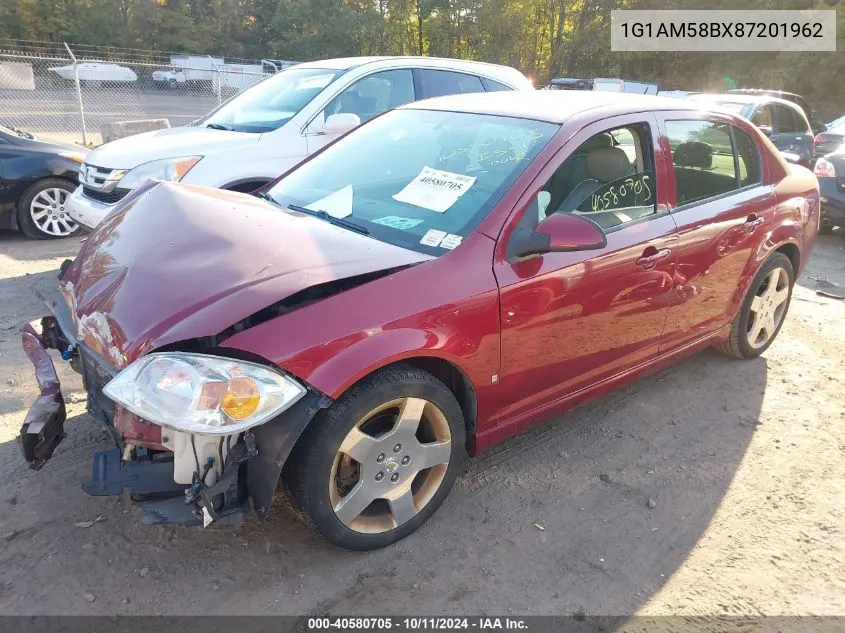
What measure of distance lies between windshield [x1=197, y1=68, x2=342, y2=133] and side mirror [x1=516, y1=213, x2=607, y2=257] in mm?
3907

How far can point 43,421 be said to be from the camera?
2438 millimetres

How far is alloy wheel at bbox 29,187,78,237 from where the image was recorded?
6996 millimetres

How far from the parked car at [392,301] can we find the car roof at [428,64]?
2911 millimetres

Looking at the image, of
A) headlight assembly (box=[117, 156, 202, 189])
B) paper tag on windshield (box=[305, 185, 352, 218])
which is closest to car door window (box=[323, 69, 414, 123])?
headlight assembly (box=[117, 156, 202, 189])

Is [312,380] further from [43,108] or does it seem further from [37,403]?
[43,108]

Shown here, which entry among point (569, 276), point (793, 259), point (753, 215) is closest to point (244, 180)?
point (569, 276)

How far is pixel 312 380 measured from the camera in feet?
7.36

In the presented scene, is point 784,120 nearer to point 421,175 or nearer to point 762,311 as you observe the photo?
point 762,311

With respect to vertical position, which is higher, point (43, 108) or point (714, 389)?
point (43, 108)

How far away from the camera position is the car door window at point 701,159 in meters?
3.59

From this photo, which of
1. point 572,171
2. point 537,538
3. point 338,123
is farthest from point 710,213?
A: point 338,123

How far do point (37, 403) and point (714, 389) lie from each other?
12.5 feet

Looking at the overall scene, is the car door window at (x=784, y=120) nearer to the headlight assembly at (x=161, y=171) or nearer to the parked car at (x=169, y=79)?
the headlight assembly at (x=161, y=171)

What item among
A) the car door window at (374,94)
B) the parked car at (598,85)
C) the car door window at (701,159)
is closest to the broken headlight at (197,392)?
the car door window at (701,159)
